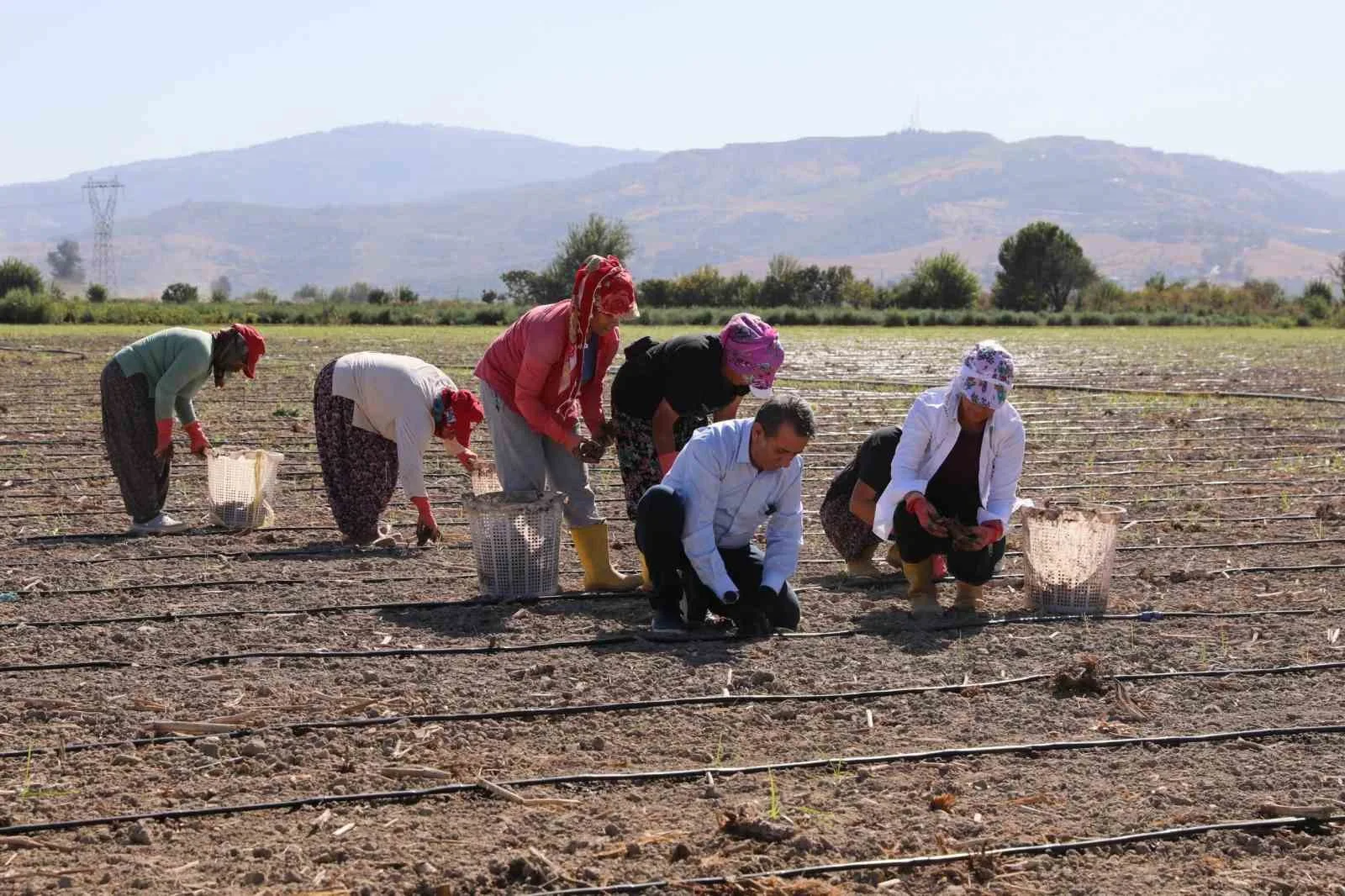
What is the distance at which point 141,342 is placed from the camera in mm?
7500

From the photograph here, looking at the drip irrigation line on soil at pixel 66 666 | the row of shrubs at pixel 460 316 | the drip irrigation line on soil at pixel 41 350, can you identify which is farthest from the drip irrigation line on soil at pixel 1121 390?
the row of shrubs at pixel 460 316

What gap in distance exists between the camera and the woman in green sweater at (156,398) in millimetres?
7242

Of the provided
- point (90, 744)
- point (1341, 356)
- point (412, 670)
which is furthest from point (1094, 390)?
point (90, 744)

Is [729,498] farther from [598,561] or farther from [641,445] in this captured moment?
[598,561]

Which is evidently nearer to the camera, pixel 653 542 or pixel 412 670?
pixel 412 670

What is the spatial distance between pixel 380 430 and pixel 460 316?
3536cm

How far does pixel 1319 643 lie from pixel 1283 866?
2.19 m

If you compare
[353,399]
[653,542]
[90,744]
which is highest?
[353,399]

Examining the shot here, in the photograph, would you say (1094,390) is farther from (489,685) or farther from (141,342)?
(489,685)

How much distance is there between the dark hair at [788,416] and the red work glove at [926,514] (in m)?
0.68

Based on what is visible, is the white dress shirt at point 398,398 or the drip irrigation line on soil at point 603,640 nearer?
the drip irrigation line on soil at point 603,640

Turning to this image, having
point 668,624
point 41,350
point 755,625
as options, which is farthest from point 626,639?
point 41,350

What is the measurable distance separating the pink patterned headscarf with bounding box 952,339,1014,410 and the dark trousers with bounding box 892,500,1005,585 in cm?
54

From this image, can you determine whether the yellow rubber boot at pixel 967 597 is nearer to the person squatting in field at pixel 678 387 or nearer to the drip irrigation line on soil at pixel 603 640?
the drip irrigation line on soil at pixel 603 640
